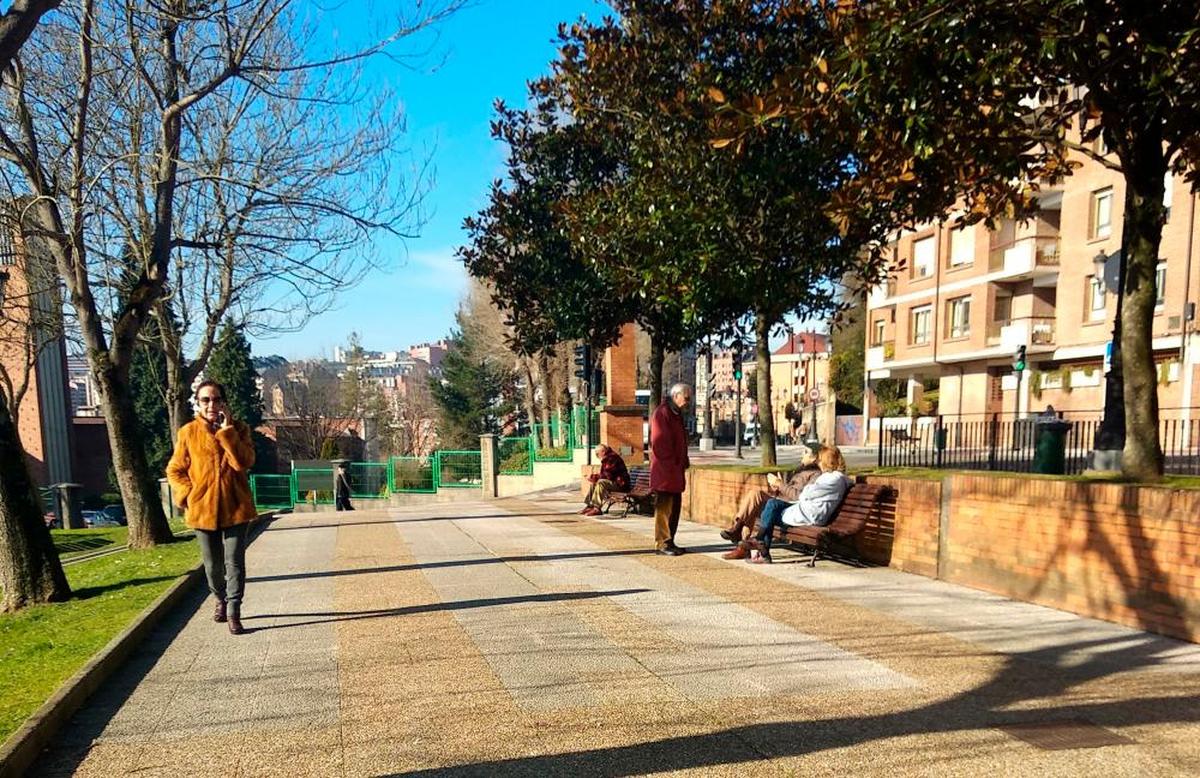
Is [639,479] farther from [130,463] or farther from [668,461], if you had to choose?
[130,463]

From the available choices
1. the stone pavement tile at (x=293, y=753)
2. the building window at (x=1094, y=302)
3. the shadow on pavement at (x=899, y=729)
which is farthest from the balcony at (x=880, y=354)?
the stone pavement tile at (x=293, y=753)

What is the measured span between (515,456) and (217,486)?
1896 centimetres

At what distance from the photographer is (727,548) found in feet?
26.7

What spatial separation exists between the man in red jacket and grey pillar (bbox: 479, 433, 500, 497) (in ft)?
49.3

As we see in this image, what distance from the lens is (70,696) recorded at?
3725 mm

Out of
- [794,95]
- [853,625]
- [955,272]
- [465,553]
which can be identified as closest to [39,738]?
[853,625]

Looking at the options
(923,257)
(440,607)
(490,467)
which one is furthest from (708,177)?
(923,257)

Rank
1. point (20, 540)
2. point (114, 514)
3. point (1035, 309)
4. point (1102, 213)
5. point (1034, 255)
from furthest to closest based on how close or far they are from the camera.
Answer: point (114, 514) < point (1035, 309) < point (1034, 255) < point (1102, 213) < point (20, 540)

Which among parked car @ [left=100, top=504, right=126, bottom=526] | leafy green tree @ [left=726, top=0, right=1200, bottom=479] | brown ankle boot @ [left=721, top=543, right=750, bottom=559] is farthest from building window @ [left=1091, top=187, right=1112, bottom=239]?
parked car @ [left=100, top=504, right=126, bottom=526]

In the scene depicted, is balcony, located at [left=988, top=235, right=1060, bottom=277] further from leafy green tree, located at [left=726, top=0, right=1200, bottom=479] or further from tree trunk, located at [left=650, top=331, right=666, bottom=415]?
leafy green tree, located at [left=726, top=0, right=1200, bottom=479]

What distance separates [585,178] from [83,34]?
7.00 metres

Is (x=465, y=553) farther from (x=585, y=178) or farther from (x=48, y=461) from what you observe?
(x=48, y=461)

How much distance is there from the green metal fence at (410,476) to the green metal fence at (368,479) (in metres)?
0.51

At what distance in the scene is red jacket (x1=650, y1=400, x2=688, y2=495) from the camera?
755 centimetres
